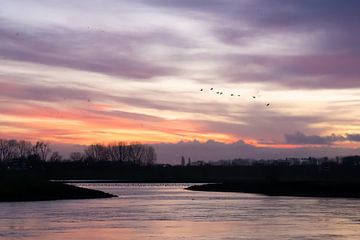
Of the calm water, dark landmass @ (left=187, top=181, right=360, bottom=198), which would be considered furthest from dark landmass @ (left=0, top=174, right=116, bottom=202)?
dark landmass @ (left=187, top=181, right=360, bottom=198)

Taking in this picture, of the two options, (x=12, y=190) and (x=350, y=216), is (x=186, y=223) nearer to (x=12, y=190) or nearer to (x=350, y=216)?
(x=350, y=216)

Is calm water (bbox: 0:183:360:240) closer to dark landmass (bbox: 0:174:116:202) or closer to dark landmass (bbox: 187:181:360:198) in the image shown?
dark landmass (bbox: 0:174:116:202)

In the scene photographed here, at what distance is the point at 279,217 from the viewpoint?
4891 cm

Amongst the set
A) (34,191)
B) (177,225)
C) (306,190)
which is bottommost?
(177,225)

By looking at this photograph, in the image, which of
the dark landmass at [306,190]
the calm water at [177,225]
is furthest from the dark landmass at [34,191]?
the dark landmass at [306,190]

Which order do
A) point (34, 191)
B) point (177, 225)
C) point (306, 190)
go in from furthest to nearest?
point (306, 190)
point (34, 191)
point (177, 225)

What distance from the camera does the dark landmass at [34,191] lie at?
7750cm

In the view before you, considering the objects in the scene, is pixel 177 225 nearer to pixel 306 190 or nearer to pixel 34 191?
pixel 34 191

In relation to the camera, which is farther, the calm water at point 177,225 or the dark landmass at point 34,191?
the dark landmass at point 34,191

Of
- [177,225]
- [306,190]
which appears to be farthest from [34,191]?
[177,225]

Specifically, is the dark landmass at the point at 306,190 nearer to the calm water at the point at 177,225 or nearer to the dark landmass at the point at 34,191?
the dark landmass at the point at 34,191

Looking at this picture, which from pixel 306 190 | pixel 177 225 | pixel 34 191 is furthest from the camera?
pixel 306 190

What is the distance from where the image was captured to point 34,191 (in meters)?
81.3

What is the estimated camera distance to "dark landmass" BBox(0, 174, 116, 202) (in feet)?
254
